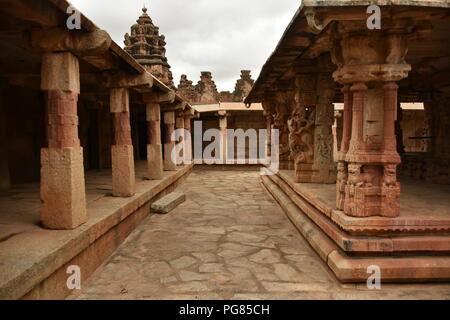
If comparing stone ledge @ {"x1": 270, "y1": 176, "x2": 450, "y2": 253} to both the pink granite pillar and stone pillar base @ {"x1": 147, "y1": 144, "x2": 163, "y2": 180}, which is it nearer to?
the pink granite pillar

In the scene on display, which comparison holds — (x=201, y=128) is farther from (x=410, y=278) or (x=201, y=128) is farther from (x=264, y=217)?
(x=410, y=278)

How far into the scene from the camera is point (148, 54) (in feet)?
59.8

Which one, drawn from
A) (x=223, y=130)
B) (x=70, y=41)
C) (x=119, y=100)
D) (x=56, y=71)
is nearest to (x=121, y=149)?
(x=119, y=100)

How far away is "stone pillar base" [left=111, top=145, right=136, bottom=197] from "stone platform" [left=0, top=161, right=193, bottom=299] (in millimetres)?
205

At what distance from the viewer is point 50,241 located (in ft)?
11.0

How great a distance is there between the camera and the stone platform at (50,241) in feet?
8.97

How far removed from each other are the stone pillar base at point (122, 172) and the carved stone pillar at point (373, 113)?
3.92 meters

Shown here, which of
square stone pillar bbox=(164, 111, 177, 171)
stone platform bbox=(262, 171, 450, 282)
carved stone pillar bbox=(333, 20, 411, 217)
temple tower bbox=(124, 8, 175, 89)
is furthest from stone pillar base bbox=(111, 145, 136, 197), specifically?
temple tower bbox=(124, 8, 175, 89)

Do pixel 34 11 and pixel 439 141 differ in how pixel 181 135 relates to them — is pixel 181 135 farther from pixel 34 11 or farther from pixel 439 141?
pixel 34 11

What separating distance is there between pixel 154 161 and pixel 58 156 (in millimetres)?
4697

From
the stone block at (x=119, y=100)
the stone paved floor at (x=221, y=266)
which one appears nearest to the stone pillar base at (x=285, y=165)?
the stone paved floor at (x=221, y=266)

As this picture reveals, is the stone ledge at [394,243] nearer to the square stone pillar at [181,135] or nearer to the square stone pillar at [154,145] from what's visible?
the square stone pillar at [154,145]

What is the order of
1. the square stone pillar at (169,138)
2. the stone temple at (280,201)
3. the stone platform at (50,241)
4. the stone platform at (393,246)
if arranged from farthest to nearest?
the square stone pillar at (169,138) → the stone platform at (393,246) → the stone temple at (280,201) → the stone platform at (50,241)

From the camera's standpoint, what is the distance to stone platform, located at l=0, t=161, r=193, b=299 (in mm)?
2734
